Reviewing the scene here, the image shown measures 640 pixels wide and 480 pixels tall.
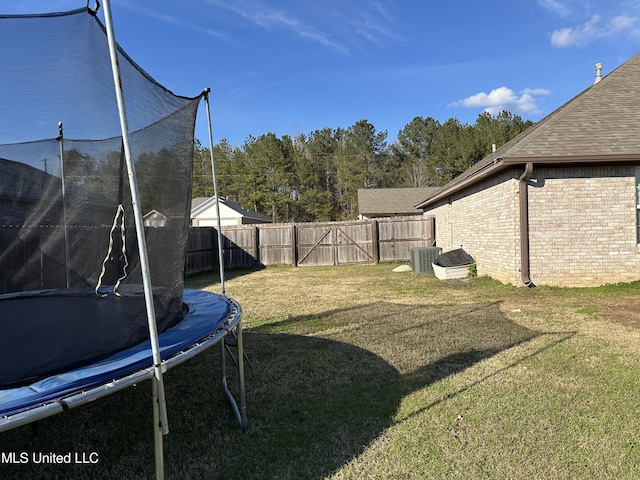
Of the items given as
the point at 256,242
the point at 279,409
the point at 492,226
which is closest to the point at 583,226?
the point at 492,226

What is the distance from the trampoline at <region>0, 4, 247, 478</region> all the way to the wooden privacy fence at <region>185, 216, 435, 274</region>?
454 inches

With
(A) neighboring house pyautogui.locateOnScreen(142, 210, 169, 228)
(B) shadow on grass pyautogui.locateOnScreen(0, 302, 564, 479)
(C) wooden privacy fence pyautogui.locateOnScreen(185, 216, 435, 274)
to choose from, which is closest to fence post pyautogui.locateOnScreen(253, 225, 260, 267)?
(C) wooden privacy fence pyautogui.locateOnScreen(185, 216, 435, 274)

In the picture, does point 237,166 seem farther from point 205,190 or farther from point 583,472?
point 583,472

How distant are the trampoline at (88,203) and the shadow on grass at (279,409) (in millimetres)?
339

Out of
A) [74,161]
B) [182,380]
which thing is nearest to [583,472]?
[182,380]

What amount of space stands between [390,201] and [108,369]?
25.1 meters

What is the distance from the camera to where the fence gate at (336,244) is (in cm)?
1474

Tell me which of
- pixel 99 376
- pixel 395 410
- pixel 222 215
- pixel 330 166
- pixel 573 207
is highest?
pixel 330 166

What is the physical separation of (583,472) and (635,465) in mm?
296

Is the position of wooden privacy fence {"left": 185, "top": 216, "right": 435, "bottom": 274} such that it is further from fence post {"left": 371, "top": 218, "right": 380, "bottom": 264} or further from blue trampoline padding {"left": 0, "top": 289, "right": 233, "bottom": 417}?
blue trampoline padding {"left": 0, "top": 289, "right": 233, "bottom": 417}

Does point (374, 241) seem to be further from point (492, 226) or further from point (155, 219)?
point (155, 219)

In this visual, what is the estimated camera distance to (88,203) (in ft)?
8.93

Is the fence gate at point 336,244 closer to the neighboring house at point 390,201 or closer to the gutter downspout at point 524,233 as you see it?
the gutter downspout at point 524,233

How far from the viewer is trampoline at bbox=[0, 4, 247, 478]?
2.36 meters
